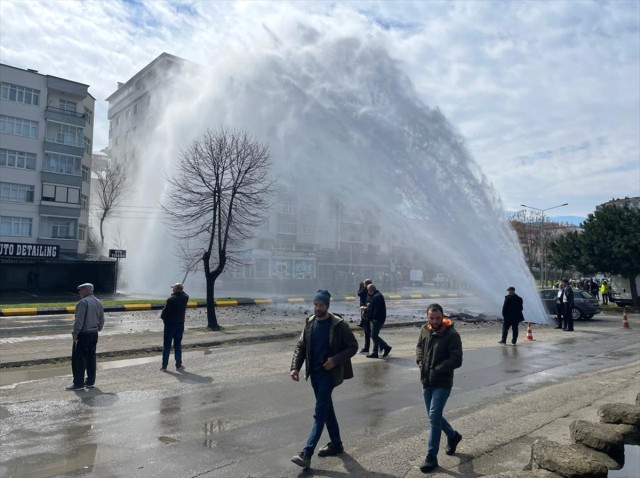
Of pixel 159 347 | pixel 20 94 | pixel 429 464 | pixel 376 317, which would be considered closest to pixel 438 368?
pixel 429 464

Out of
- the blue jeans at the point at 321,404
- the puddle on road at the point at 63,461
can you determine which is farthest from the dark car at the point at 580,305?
the puddle on road at the point at 63,461

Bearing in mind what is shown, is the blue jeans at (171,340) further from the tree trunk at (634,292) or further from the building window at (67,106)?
the building window at (67,106)

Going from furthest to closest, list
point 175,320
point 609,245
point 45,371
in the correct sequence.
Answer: point 609,245
point 175,320
point 45,371

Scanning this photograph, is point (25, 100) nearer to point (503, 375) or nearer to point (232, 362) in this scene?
point (232, 362)

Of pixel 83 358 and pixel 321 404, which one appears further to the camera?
pixel 83 358

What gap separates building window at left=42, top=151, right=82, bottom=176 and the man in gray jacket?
38.8 metres

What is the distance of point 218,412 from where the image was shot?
292 inches

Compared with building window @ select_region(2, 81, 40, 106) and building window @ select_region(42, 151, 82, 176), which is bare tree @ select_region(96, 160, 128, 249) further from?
building window @ select_region(2, 81, 40, 106)

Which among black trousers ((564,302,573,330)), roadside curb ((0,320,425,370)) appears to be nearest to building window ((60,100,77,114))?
roadside curb ((0,320,425,370))

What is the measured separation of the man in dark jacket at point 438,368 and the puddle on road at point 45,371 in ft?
24.9

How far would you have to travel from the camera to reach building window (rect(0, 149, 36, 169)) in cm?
4065

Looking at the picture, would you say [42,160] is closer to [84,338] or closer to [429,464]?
[84,338]

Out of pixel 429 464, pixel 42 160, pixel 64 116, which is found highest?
pixel 64 116

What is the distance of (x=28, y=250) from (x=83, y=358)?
104ft
